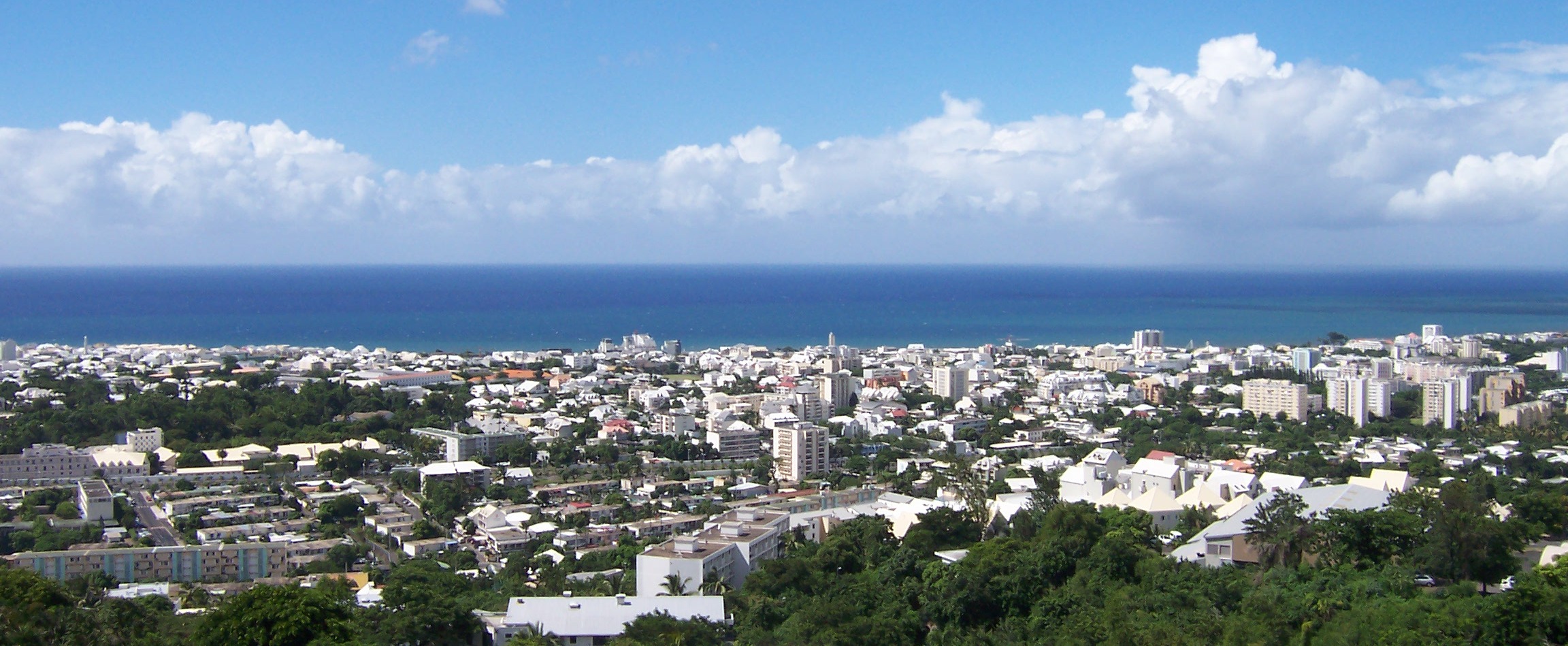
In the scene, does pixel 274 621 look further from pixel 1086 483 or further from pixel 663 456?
pixel 663 456

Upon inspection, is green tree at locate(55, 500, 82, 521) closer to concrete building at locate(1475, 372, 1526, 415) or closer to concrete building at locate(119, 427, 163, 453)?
concrete building at locate(119, 427, 163, 453)

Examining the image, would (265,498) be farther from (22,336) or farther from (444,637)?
(22,336)

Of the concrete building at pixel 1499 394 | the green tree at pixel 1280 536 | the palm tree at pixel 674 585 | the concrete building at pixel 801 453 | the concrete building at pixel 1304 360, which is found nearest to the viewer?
the green tree at pixel 1280 536

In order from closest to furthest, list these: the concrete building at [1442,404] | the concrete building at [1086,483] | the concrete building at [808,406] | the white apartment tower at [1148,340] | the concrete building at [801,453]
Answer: the concrete building at [1086,483] < the concrete building at [801,453] < the concrete building at [1442,404] < the concrete building at [808,406] < the white apartment tower at [1148,340]

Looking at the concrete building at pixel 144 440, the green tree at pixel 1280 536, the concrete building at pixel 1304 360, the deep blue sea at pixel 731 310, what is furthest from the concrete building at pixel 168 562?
the deep blue sea at pixel 731 310

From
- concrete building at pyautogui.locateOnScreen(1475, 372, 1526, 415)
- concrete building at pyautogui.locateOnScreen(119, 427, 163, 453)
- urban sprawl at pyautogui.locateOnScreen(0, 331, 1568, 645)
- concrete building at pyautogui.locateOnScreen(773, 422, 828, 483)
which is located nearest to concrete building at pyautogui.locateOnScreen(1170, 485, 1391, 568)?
urban sprawl at pyautogui.locateOnScreen(0, 331, 1568, 645)

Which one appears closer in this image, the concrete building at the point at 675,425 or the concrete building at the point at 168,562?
the concrete building at the point at 168,562

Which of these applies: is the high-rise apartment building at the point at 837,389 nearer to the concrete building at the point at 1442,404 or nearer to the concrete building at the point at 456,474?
the concrete building at the point at 456,474
